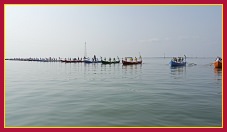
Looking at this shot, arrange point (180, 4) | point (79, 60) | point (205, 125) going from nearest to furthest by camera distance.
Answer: point (180, 4) < point (205, 125) < point (79, 60)

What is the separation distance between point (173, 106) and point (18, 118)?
10155mm

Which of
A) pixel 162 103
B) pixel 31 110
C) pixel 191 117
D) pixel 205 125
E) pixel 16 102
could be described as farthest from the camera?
pixel 16 102

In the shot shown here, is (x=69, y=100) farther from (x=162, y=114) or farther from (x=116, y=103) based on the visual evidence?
(x=162, y=114)

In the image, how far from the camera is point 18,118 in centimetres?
1392

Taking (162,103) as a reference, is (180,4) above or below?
above

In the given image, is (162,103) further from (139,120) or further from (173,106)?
(139,120)

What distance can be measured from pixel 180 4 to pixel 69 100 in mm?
11721

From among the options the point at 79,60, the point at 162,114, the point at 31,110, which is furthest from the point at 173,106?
the point at 79,60

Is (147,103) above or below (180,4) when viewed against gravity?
below

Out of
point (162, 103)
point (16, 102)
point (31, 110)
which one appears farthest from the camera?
point (16, 102)

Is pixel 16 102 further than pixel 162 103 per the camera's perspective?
Yes

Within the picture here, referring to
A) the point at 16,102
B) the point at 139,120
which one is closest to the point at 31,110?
the point at 16,102

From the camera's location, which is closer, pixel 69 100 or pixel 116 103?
pixel 116 103

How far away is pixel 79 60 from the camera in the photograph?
116000 millimetres
